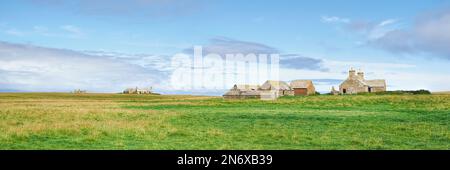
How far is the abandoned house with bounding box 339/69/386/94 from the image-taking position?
113 meters

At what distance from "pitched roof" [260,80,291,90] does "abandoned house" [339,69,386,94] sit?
1441 cm

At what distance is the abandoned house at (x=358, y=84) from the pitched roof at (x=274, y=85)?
14.4 metres

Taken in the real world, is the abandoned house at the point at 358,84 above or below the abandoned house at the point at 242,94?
above

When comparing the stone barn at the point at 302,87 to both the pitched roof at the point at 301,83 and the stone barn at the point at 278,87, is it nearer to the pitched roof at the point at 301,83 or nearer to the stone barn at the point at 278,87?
the pitched roof at the point at 301,83

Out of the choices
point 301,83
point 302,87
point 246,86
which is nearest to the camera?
point 246,86

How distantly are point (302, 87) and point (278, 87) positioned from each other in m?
6.92

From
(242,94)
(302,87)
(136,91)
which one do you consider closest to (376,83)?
(302,87)

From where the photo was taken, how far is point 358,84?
113125 millimetres

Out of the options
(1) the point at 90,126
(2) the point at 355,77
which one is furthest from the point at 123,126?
(2) the point at 355,77

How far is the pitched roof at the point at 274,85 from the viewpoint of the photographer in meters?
119

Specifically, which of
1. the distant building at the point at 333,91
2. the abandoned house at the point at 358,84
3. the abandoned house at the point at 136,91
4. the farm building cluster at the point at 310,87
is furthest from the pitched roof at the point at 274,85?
the abandoned house at the point at 136,91

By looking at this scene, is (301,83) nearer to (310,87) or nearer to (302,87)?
(302,87)
